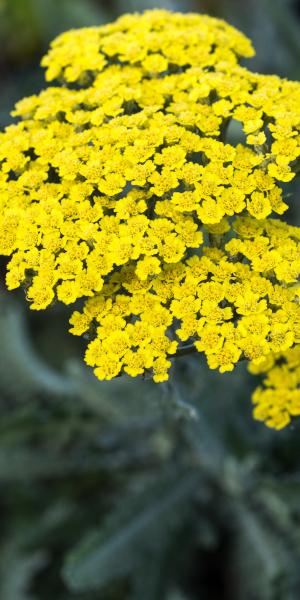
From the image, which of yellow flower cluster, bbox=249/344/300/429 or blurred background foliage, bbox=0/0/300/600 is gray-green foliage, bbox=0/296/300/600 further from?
yellow flower cluster, bbox=249/344/300/429

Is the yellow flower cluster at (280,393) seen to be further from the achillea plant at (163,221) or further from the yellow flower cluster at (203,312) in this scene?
the yellow flower cluster at (203,312)

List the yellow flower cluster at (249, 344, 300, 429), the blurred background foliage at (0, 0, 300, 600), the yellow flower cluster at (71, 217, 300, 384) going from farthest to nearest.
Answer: the blurred background foliage at (0, 0, 300, 600), the yellow flower cluster at (249, 344, 300, 429), the yellow flower cluster at (71, 217, 300, 384)

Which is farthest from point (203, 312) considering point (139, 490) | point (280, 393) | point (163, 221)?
point (139, 490)

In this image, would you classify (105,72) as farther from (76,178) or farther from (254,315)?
(254,315)

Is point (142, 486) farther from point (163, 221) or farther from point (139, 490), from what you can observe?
point (163, 221)

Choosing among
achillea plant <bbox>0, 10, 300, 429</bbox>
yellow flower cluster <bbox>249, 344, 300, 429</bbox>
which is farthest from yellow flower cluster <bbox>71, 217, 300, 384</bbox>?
yellow flower cluster <bbox>249, 344, 300, 429</bbox>

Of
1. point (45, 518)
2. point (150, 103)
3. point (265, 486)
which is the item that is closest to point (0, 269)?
point (45, 518)

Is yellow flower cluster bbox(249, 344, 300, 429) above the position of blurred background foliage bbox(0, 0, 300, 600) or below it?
above
